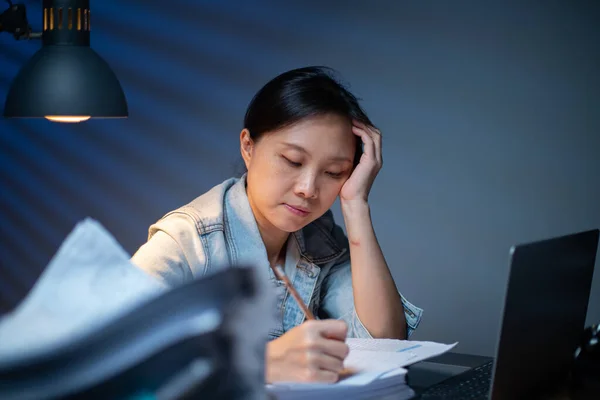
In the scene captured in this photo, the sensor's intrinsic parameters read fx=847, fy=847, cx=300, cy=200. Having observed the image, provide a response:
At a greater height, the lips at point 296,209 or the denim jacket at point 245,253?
the lips at point 296,209

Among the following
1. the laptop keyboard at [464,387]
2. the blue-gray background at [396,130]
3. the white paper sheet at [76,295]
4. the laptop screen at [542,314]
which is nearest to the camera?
the white paper sheet at [76,295]

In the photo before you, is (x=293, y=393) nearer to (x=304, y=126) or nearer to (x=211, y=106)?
(x=304, y=126)

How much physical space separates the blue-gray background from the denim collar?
3.64ft

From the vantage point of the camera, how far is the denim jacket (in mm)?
1626

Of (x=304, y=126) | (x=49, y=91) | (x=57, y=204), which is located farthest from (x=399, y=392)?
(x=57, y=204)

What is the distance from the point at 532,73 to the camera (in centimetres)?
279

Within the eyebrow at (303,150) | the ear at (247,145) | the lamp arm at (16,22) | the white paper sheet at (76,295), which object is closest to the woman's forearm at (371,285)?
the eyebrow at (303,150)

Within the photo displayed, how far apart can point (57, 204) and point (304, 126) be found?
1933mm

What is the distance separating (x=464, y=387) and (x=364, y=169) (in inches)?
26.0

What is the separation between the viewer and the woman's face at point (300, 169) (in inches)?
65.4

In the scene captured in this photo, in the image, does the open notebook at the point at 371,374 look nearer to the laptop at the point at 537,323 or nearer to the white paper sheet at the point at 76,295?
the laptop at the point at 537,323

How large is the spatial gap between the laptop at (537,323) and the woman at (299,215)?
0.41 metres

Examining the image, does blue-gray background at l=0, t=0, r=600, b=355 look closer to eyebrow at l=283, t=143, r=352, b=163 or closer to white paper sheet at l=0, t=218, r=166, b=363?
eyebrow at l=283, t=143, r=352, b=163

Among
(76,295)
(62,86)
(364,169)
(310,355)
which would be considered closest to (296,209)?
(364,169)
